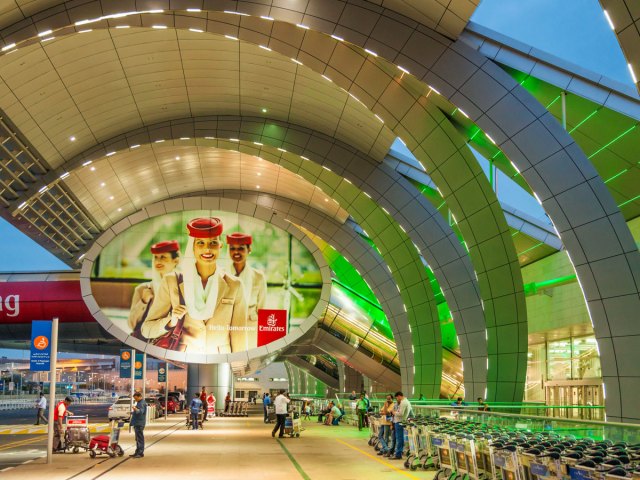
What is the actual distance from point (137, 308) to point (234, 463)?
30.8 m

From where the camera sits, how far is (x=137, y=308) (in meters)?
49.4

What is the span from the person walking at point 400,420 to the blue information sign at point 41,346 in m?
8.76

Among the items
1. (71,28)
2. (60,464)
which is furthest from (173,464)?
(71,28)

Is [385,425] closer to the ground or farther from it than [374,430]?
farther from it

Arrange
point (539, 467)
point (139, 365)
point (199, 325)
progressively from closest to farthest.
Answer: point (539, 467), point (139, 365), point (199, 325)

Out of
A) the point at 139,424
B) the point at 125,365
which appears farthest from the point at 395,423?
the point at 125,365

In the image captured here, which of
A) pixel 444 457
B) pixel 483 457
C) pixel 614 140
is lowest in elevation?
pixel 444 457

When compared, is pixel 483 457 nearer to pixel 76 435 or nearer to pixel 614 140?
pixel 76 435

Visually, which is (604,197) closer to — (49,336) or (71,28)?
(49,336)

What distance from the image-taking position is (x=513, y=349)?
27.7 metres

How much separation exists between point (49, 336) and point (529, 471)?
45.4 feet

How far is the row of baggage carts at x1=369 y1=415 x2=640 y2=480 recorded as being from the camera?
9375 mm

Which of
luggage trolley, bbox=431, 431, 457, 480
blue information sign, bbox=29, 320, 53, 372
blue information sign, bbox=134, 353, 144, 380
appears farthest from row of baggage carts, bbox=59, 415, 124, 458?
blue information sign, bbox=134, 353, 144, 380

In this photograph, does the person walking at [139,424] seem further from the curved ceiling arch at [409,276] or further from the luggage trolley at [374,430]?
the curved ceiling arch at [409,276]
